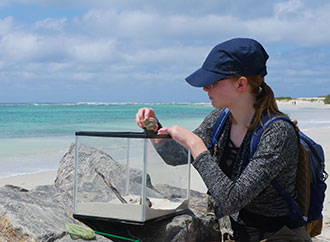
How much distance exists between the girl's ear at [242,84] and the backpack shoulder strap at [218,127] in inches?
11.0

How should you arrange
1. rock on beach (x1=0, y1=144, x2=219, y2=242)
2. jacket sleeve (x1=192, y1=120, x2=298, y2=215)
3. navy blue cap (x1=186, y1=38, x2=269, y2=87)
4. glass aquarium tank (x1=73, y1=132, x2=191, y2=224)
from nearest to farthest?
jacket sleeve (x1=192, y1=120, x2=298, y2=215) < navy blue cap (x1=186, y1=38, x2=269, y2=87) < glass aquarium tank (x1=73, y1=132, x2=191, y2=224) < rock on beach (x1=0, y1=144, x2=219, y2=242)

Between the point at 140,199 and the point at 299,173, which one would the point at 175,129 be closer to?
the point at 140,199

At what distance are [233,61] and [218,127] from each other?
1.50 ft

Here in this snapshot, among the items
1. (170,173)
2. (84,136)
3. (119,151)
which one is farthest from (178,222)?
(84,136)

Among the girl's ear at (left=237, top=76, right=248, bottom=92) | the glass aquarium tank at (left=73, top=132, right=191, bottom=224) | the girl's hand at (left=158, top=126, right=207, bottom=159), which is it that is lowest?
the glass aquarium tank at (left=73, top=132, right=191, bottom=224)

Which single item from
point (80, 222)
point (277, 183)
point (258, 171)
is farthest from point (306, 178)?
point (80, 222)

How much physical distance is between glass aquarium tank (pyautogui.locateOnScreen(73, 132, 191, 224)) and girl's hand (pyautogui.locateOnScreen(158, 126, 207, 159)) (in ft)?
0.37

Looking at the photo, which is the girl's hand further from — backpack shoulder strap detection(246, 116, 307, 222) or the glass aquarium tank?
backpack shoulder strap detection(246, 116, 307, 222)

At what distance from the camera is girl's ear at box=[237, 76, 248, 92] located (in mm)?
2283

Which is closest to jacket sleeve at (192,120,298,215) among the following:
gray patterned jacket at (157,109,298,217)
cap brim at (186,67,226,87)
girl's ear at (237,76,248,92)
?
gray patterned jacket at (157,109,298,217)

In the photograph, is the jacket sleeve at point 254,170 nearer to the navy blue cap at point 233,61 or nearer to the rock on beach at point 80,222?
the navy blue cap at point 233,61

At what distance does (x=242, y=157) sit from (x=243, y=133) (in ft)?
0.54

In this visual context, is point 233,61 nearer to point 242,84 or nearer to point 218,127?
point 242,84

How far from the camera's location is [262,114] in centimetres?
230
